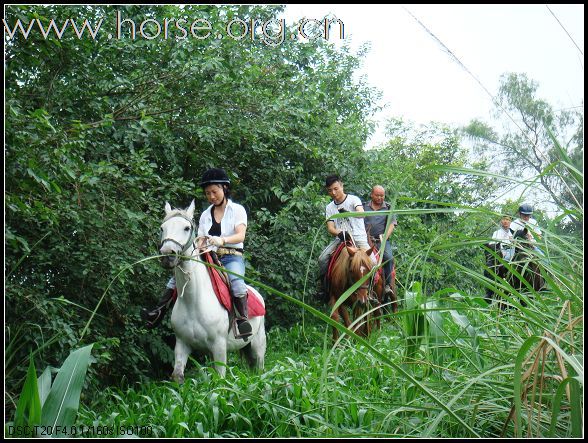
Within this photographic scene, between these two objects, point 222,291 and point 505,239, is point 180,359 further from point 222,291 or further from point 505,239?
point 505,239

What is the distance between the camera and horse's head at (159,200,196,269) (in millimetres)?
5684

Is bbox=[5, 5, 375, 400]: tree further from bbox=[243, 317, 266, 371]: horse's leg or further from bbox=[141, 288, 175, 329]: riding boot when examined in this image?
bbox=[243, 317, 266, 371]: horse's leg

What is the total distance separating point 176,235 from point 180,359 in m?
1.32

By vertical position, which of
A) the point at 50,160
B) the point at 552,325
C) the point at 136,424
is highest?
the point at 50,160

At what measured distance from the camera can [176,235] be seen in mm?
5852

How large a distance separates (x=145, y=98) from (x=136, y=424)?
460 cm

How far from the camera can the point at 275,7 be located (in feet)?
36.4

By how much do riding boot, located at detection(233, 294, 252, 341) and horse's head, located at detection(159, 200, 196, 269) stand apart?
97cm

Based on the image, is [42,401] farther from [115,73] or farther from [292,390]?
[115,73]

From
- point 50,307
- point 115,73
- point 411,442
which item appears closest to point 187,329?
point 50,307

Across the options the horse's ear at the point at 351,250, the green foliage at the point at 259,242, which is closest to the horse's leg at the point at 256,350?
the green foliage at the point at 259,242

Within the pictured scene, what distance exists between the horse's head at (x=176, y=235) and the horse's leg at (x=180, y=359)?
3.19 feet

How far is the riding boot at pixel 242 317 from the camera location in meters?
6.78

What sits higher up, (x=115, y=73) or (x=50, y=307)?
(x=115, y=73)
